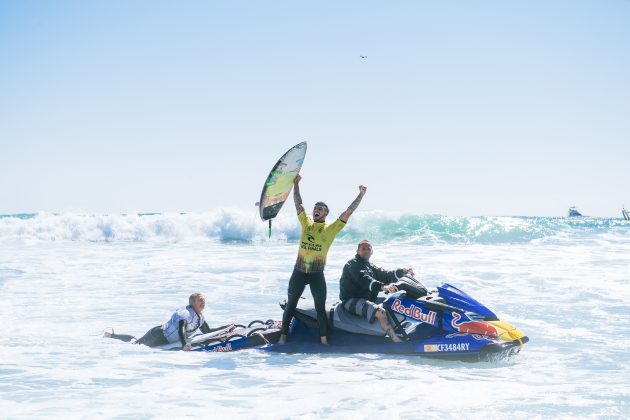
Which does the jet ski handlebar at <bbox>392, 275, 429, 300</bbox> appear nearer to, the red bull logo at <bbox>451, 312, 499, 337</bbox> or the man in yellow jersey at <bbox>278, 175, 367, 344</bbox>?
the red bull logo at <bbox>451, 312, 499, 337</bbox>

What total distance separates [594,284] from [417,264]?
6313 millimetres

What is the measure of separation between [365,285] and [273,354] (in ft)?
4.98

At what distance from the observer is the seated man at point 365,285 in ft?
23.4

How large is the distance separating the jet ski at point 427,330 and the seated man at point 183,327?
1.10 metres

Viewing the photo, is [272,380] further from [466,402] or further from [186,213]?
[186,213]

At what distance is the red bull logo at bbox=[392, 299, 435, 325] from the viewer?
7.06 meters

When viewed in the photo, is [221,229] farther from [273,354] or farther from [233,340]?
[273,354]

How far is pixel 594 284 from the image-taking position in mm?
13648

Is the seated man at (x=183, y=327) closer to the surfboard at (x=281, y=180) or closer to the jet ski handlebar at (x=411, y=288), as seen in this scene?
the surfboard at (x=281, y=180)

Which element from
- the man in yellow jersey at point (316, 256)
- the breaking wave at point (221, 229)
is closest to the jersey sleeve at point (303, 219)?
the man in yellow jersey at point (316, 256)

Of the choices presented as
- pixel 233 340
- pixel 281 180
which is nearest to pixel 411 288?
pixel 281 180

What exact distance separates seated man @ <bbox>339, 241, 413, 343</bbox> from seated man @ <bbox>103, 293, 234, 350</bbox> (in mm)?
1940

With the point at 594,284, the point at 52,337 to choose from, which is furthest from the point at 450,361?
the point at 594,284

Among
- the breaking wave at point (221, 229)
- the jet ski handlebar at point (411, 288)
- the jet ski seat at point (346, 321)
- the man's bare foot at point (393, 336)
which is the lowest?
the man's bare foot at point (393, 336)
